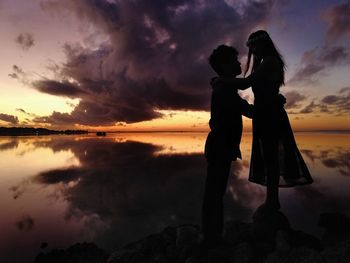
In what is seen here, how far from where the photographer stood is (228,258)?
5.41 meters

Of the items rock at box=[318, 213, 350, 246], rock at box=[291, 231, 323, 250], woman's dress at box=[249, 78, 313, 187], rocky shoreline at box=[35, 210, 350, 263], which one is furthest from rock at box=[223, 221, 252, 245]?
rock at box=[318, 213, 350, 246]

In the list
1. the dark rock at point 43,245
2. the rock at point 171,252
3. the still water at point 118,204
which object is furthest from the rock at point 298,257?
the dark rock at point 43,245

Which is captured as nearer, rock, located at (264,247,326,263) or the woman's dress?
rock, located at (264,247,326,263)

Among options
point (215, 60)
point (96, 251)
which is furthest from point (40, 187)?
point (215, 60)

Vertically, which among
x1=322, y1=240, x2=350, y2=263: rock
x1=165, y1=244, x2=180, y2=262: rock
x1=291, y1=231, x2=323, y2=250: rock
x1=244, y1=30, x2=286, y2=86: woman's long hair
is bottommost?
x1=165, y1=244, x2=180, y2=262: rock

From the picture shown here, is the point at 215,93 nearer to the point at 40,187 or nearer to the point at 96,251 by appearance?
the point at 96,251

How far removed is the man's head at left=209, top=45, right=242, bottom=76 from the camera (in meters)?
4.83

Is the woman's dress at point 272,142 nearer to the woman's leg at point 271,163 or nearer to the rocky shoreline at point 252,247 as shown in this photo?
the woman's leg at point 271,163

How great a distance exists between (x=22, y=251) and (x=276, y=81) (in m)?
8.35

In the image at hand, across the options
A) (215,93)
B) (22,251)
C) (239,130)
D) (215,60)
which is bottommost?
(22,251)

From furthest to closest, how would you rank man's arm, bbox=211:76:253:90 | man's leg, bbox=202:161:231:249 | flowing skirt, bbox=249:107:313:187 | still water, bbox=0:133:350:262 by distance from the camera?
still water, bbox=0:133:350:262 < flowing skirt, bbox=249:107:313:187 < man's leg, bbox=202:161:231:249 < man's arm, bbox=211:76:253:90

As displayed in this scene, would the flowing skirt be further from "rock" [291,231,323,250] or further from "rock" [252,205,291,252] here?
"rock" [291,231,323,250]

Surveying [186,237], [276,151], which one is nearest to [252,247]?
[186,237]

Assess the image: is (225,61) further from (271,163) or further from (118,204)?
(118,204)
